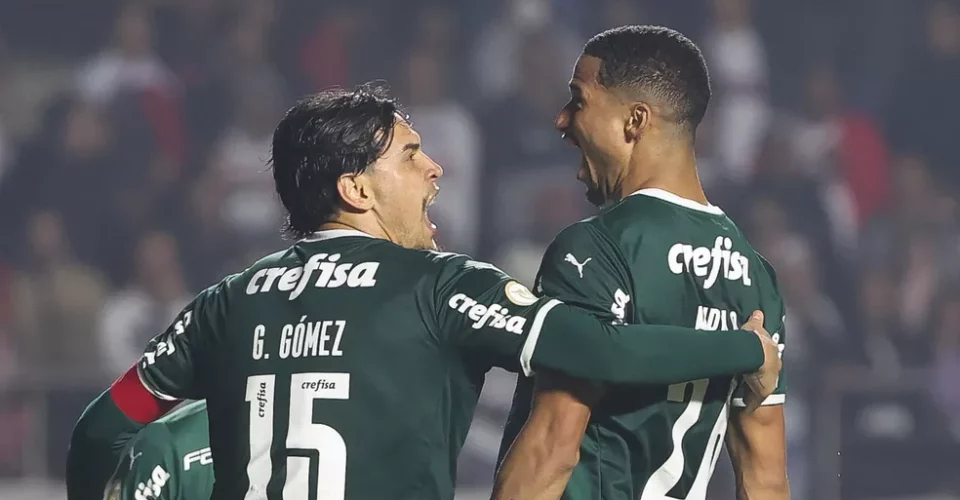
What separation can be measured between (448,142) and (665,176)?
5479 millimetres

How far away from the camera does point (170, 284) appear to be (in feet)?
25.4

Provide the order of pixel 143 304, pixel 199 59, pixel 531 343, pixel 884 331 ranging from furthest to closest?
pixel 199 59 < pixel 143 304 < pixel 884 331 < pixel 531 343

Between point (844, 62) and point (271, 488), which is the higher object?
point (844, 62)

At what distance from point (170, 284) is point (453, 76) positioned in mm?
2013

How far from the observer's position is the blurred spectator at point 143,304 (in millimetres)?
7577

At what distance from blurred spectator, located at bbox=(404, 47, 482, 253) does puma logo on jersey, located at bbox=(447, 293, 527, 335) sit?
17.9 ft

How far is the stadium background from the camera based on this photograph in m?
7.61

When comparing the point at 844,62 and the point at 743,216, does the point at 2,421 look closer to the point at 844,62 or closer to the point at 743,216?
the point at 743,216

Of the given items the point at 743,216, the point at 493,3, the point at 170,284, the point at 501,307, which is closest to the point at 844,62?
the point at 743,216

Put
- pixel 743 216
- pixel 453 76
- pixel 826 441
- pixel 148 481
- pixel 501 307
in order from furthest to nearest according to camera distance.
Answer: pixel 453 76 → pixel 743 216 → pixel 826 441 → pixel 148 481 → pixel 501 307

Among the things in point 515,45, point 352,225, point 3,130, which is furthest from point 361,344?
point 3,130

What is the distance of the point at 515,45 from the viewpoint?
8.24m

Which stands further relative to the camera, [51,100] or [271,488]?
[51,100]

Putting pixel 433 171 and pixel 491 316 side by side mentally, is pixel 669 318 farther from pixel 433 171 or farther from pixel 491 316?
pixel 433 171
